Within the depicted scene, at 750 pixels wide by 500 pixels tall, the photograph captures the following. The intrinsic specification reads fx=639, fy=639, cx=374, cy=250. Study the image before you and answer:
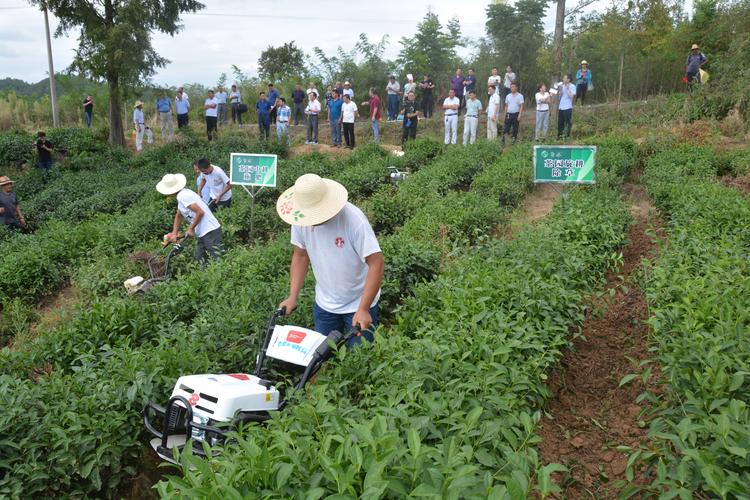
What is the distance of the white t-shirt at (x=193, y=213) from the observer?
326 inches

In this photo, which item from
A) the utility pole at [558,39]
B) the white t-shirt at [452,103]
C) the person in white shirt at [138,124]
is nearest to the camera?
the white t-shirt at [452,103]

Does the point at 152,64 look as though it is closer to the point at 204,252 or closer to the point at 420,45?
the point at 420,45

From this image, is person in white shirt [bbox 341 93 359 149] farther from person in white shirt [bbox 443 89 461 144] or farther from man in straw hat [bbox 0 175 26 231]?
man in straw hat [bbox 0 175 26 231]

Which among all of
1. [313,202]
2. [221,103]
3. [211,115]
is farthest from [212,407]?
[221,103]

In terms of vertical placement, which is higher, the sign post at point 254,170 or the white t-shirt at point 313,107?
the white t-shirt at point 313,107

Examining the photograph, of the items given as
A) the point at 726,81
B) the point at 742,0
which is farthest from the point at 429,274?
the point at 742,0

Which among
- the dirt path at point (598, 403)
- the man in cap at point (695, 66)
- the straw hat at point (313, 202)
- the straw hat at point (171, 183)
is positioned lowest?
the dirt path at point (598, 403)

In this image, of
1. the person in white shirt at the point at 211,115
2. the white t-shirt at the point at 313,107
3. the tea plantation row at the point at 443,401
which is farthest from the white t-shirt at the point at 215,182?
the person in white shirt at the point at 211,115

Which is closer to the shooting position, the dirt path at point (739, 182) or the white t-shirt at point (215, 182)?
the dirt path at point (739, 182)

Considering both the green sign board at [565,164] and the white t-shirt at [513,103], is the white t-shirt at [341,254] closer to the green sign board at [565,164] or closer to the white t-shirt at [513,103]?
the green sign board at [565,164]

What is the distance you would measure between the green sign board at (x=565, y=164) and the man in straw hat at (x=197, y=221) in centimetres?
444

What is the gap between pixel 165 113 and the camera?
21.6 meters

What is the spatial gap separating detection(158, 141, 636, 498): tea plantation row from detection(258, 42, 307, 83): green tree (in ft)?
82.5

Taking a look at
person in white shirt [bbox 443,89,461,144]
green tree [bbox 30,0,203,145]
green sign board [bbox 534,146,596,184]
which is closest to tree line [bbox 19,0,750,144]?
green tree [bbox 30,0,203,145]
